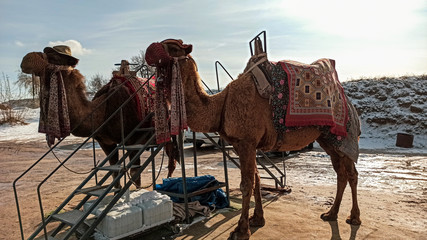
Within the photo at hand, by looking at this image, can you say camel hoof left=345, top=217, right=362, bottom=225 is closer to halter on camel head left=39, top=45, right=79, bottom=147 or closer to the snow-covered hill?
halter on camel head left=39, top=45, right=79, bottom=147

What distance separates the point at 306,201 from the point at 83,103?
446 centimetres

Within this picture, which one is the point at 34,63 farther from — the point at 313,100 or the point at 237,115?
the point at 313,100

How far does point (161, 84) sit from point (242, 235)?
7.29ft

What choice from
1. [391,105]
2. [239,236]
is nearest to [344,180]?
[239,236]

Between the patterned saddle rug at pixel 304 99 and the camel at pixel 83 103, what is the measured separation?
72.1 inches

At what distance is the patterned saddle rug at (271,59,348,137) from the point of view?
4172mm

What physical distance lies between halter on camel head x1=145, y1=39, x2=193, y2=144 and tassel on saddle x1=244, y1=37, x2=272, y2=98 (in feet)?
3.23

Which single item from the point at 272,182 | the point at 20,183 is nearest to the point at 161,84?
the point at 272,182

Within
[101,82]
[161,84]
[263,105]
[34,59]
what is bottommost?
[263,105]

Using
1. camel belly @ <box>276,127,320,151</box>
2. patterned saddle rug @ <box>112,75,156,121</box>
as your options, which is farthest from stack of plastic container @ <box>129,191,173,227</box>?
camel belly @ <box>276,127,320,151</box>

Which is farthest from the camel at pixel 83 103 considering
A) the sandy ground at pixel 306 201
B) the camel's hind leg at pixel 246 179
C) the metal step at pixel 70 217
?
the sandy ground at pixel 306 201

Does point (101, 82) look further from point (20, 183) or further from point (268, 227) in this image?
point (268, 227)

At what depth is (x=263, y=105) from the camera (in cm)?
418

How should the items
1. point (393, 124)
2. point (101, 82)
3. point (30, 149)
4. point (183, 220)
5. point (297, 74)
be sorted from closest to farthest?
point (297, 74) < point (183, 220) < point (30, 149) < point (393, 124) < point (101, 82)
